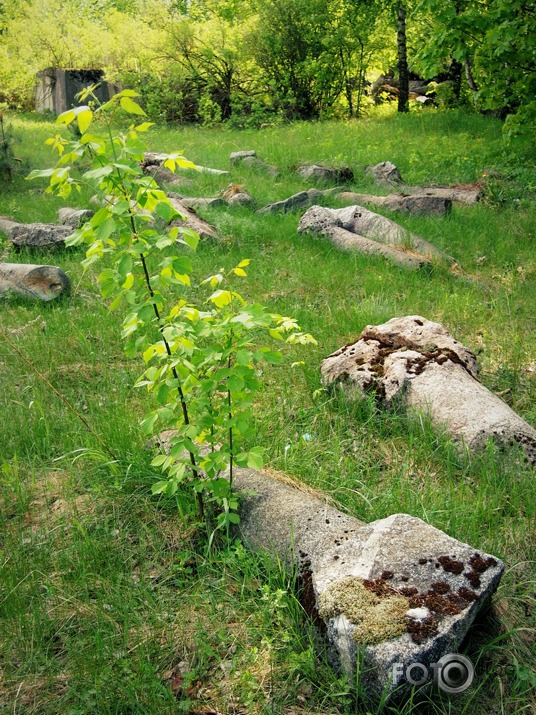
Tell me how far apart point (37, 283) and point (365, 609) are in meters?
5.10

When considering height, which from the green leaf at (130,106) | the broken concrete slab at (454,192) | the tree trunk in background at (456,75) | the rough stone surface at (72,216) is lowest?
the rough stone surface at (72,216)

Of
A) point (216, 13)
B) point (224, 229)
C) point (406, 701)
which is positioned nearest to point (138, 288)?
point (406, 701)

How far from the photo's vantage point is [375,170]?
11484 mm

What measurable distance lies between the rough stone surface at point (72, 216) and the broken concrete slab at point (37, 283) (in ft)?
6.29

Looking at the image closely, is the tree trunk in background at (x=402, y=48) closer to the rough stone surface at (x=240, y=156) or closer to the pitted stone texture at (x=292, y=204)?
the rough stone surface at (x=240, y=156)

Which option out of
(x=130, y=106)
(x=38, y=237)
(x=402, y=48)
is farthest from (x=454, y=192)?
(x=402, y=48)

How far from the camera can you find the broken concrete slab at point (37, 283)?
631 cm

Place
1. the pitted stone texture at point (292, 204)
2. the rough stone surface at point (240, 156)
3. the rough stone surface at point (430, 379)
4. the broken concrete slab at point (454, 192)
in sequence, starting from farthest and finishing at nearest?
the rough stone surface at point (240, 156) < the pitted stone texture at point (292, 204) < the broken concrete slab at point (454, 192) < the rough stone surface at point (430, 379)

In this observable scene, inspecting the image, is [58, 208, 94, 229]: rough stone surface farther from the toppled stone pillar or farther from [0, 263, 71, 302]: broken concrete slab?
the toppled stone pillar

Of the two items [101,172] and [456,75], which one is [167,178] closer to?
[101,172]

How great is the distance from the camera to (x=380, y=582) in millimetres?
2465

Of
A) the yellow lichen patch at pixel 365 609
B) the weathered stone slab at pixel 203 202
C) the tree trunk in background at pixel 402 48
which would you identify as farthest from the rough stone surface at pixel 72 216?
the tree trunk in background at pixel 402 48

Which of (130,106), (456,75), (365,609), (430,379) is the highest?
(456,75)

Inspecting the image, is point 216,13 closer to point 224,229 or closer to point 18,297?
point 224,229
